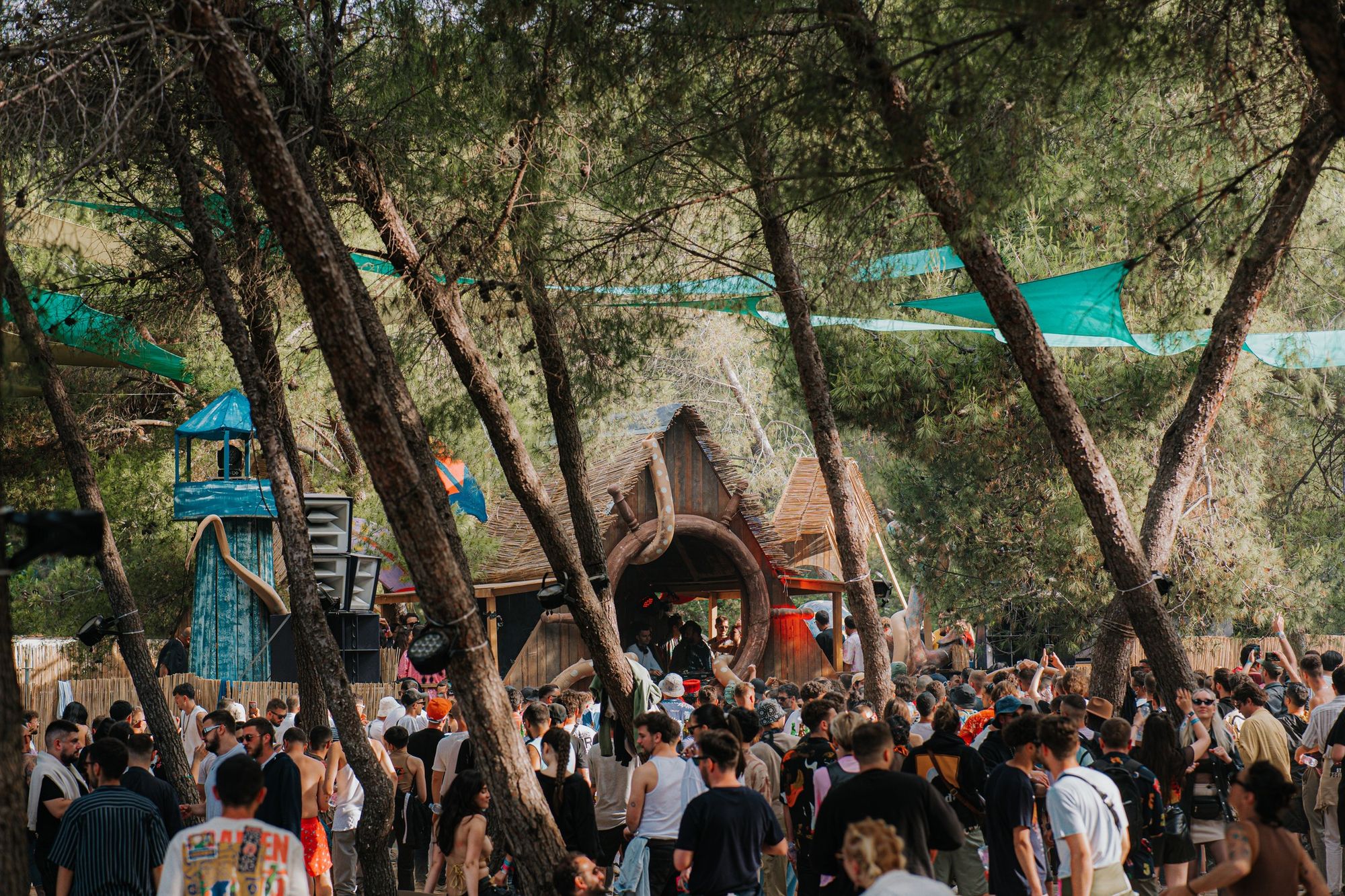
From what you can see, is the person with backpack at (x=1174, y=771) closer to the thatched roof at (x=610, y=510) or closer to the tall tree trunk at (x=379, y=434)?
the tall tree trunk at (x=379, y=434)

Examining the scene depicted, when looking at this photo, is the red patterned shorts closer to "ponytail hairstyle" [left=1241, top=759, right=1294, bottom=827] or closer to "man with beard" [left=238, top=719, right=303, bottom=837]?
"man with beard" [left=238, top=719, right=303, bottom=837]

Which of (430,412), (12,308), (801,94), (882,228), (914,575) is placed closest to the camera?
(801,94)

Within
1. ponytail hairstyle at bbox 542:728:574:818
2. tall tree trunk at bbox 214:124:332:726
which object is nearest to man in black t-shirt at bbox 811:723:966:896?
ponytail hairstyle at bbox 542:728:574:818

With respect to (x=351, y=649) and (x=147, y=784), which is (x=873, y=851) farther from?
(x=351, y=649)

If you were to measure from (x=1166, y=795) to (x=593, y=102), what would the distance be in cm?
583

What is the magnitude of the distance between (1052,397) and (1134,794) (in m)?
2.81

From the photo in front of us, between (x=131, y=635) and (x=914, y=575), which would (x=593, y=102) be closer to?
(x=131, y=635)

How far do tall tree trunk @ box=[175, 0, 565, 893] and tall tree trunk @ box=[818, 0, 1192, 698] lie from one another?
3416mm

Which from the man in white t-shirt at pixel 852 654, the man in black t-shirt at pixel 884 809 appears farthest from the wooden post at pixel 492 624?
the man in black t-shirt at pixel 884 809

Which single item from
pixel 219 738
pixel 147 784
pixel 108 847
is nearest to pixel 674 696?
pixel 219 738

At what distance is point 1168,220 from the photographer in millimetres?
11664

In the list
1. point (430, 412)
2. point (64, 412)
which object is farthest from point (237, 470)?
point (64, 412)

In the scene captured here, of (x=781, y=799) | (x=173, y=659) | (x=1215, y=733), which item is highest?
(x=173, y=659)

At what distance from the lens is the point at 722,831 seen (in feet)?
21.1
